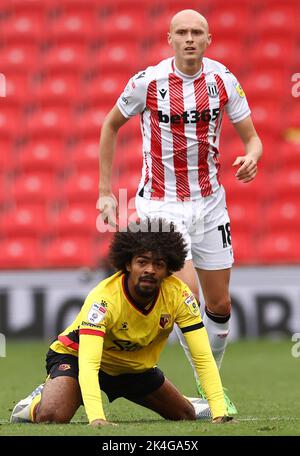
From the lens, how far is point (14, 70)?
1692 centimetres

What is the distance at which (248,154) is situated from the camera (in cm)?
664

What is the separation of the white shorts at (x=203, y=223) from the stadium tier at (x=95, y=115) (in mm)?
6158

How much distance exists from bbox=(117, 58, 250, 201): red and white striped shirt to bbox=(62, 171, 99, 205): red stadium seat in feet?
26.4

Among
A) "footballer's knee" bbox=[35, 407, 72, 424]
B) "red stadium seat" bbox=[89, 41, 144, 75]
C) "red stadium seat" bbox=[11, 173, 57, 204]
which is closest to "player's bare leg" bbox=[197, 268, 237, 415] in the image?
"footballer's knee" bbox=[35, 407, 72, 424]

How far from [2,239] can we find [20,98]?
2.71 metres

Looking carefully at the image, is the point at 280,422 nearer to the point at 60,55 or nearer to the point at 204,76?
the point at 204,76

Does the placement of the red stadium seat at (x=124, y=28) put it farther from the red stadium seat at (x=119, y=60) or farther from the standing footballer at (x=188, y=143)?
the standing footballer at (x=188, y=143)

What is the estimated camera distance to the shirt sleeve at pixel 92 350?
5.53 m

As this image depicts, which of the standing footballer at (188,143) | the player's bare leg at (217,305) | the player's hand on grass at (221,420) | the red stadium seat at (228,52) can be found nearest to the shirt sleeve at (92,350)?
the player's hand on grass at (221,420)

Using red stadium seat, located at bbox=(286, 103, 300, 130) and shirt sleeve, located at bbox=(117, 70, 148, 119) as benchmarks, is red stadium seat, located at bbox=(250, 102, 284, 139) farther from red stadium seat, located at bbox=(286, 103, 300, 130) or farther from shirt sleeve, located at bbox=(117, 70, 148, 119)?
shirt sleeve, located at bbox=(117, 70, 148, 119)

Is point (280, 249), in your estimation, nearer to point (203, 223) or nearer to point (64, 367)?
point (203, 223)

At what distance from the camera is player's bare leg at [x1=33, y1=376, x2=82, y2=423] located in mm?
6004

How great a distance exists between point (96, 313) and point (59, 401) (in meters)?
0.60

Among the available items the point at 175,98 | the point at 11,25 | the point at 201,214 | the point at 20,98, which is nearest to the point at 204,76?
the point at 175,98
